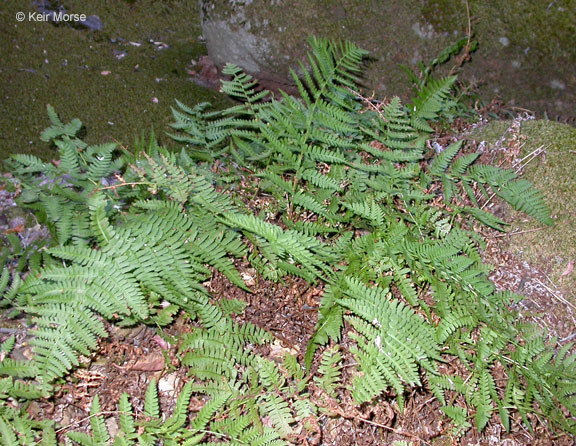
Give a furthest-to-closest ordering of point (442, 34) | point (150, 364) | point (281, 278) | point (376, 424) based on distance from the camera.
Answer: point (442, 34), point (281, 278), point (150, 364), point (376, 424)

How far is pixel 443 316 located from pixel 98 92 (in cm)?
327

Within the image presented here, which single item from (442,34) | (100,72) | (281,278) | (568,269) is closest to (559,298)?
(568,269)

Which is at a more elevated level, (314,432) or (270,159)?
(270,159)

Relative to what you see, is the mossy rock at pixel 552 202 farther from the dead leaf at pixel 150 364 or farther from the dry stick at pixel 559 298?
the dead leaf at pixel 150 364

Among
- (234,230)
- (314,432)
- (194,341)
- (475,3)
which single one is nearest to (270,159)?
(234,230)

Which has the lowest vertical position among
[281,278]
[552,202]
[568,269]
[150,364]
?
[150,364]

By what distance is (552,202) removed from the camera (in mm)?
3225

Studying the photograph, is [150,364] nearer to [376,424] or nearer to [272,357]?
[272,357]

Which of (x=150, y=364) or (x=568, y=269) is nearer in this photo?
(x=150, y=364)

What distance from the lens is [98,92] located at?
154 inches

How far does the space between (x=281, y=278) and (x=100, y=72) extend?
104 inches

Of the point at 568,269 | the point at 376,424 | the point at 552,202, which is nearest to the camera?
the point at 376,424

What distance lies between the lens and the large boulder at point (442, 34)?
12.9ft

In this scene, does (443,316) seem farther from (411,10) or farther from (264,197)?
(411,10)
